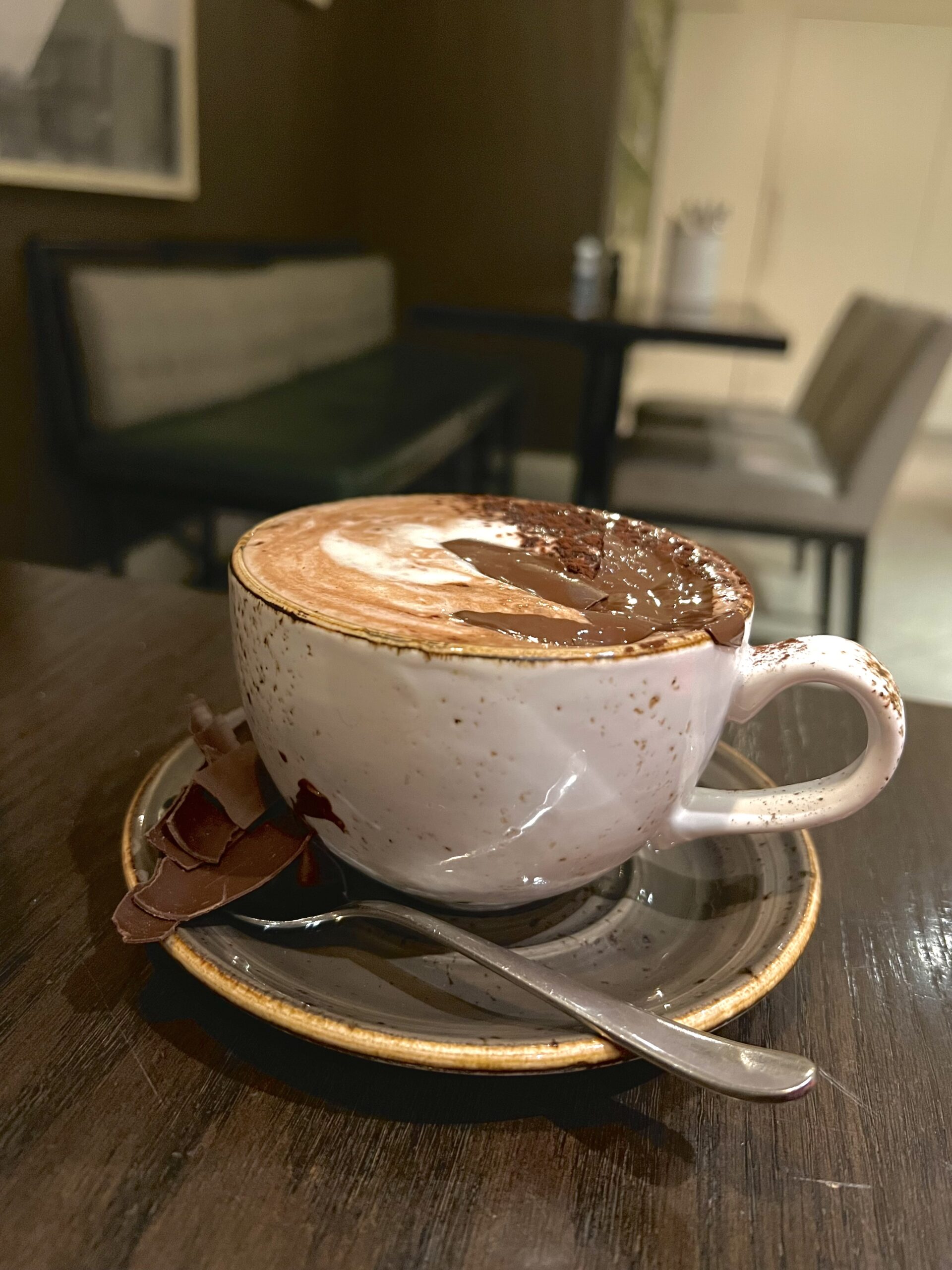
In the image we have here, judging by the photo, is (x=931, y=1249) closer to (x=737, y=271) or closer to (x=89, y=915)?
(x=89, y=915)

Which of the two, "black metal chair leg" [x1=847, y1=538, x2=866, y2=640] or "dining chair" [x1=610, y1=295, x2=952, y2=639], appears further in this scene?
"black metal chair leg" [x1=847, y1=538, x2=866, y2=640]

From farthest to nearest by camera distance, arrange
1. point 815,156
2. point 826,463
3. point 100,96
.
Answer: point 815,156 → point 826,463 → point 100,96

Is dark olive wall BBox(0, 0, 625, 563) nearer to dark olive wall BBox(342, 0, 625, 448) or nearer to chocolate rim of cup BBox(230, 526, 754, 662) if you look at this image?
dark olive wall BBox(342, 0, 625, 448)

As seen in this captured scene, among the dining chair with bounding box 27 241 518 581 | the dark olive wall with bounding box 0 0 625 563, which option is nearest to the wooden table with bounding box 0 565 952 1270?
the dining chair with bounding box 27 241 518 581

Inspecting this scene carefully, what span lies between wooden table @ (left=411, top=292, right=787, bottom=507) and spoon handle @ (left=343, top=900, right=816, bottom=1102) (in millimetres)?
1975

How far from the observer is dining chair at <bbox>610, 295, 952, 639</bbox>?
6.52 ft

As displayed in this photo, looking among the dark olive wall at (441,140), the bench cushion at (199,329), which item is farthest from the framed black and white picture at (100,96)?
the dark olive wall at (441,140)

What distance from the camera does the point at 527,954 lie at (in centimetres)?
37

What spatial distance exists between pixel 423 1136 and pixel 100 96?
7.27ft

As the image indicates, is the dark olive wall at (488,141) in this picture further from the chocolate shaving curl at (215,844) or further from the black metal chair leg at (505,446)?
the chocolate shaving curl at (215,844)

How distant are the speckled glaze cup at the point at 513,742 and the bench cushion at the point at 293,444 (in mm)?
1458

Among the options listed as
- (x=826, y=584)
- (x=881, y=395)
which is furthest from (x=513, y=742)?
(x=826, y=584)

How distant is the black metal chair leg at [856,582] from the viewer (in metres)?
2.15

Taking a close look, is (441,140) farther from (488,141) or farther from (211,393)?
(211,393)
